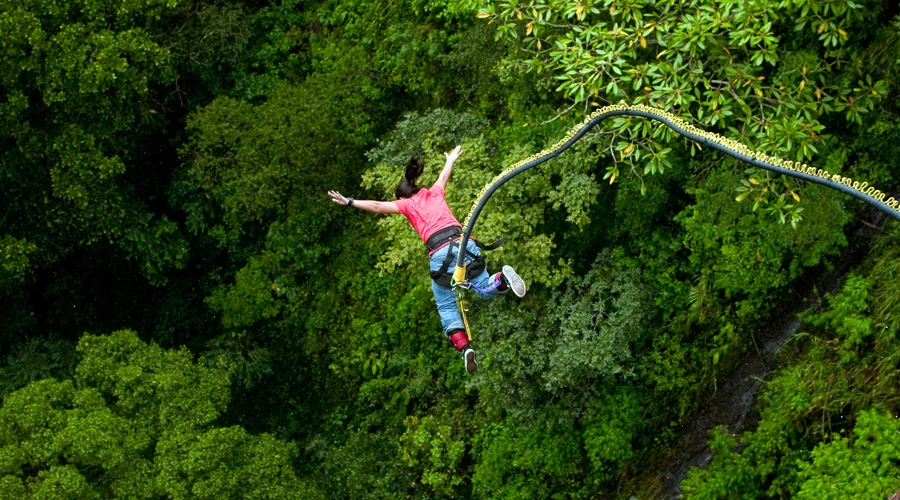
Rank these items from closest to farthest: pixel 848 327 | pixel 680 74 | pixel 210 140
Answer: pixel 680 74 < pixel 848 327 < pixel 210 140

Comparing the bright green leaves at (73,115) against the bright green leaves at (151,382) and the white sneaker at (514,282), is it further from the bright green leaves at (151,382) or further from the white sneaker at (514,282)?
the white sneaker at (514,282)

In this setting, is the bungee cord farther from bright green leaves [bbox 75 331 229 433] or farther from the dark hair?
bright green leaves [bbox 75 331 229 433]

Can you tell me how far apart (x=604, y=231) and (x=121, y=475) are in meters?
6.89

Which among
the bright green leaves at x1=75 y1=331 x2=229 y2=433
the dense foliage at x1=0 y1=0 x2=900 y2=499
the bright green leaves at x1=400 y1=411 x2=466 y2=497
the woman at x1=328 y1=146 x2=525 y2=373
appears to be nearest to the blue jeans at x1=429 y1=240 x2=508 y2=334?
the woman at x1=328 y1=146 x2=525 y2=373

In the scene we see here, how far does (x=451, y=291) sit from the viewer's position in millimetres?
8031

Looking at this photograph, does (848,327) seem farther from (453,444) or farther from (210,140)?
(210,140)

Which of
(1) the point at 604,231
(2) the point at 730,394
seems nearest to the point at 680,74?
(1) the point at 604,231

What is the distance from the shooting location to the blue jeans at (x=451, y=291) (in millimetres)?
7684

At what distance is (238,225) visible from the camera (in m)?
14.8

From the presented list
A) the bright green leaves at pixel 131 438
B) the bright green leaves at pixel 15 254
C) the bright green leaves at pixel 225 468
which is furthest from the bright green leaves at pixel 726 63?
the bright green leaves at pixel 15 254

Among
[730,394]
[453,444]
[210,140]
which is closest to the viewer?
[730,394]

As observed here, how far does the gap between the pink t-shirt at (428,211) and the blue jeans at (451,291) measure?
0.67ft

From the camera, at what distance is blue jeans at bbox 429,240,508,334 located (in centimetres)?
768

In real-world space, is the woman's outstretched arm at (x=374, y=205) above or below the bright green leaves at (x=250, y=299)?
above
